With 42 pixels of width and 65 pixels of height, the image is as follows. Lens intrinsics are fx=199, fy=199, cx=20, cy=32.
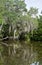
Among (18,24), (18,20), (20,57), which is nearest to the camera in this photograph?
(20,57)

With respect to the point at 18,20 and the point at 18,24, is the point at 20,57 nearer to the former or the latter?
the point at 18,20

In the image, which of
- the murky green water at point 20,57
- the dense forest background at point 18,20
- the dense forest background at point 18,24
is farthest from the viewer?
the dense forest background at point 18,20

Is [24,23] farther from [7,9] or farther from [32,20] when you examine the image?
[7,9]

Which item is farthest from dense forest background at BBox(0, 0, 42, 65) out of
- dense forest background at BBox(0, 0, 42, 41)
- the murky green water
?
the murky green water

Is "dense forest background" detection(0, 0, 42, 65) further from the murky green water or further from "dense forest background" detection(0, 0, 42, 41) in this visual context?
the murky green water

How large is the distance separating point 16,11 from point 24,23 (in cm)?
246

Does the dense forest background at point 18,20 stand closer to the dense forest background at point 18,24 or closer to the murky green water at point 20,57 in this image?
the dense forest background at point 18,24

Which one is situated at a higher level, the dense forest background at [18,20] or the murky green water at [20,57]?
the dense forest background at [18,20]

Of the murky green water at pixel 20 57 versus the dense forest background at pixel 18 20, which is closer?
the murky green water at pixel 20 57

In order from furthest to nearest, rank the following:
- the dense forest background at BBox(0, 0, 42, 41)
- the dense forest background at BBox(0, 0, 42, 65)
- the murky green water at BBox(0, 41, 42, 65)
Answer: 1. the dense forest background at BBox(0, 0, 42, 41)
2. the dense forest background at BBox(0, 0, 42, 65)
3. the murky green water at BBox(0, 41, 42, 65)

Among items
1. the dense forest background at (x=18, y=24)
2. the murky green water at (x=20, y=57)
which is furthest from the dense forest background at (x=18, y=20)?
the murky green water at (x=20, y=57)

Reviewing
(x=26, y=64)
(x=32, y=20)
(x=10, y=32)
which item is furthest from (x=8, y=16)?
(x=26, y=64)

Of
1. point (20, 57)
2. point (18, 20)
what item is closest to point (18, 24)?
point (18, 20)

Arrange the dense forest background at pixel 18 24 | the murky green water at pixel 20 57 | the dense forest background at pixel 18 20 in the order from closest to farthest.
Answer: the murky green water at pixel 20 57
the dense forest background at pixel 18 24
the dense forest background at pixel 18 20
